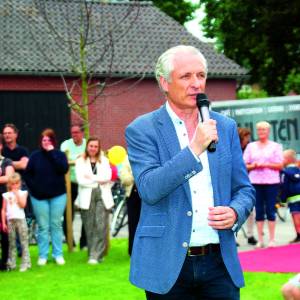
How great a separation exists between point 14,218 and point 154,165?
8402 mm

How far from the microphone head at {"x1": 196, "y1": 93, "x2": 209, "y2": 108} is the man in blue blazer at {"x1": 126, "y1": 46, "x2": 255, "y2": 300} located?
0.05 m

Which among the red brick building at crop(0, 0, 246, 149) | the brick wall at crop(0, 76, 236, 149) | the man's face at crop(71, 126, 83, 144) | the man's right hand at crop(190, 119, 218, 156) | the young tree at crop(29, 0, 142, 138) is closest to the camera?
the man's right hand at crop(190, 119, 218, 156)

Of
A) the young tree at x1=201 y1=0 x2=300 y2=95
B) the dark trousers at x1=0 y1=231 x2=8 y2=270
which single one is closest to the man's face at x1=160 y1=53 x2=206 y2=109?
the dark trousers at x1=0 y1=231 x2=8 y2=270

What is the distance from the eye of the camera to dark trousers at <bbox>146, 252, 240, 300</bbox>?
13.7 ft

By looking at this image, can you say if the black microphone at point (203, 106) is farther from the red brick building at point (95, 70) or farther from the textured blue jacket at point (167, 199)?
the red brick building at point (95, 70)

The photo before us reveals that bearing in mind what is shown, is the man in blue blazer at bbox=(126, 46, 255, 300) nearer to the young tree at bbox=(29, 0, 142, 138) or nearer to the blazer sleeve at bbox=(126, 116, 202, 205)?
the blazer sleeve at bbox=(126, 116, 202, 205)

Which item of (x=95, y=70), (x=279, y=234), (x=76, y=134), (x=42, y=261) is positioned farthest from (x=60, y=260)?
(x=95, y=70)

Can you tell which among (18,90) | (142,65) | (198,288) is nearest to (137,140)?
(198,288)

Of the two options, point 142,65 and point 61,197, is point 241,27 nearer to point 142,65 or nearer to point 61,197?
point 142,65

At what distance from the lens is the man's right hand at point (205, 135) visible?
3822 millimetres

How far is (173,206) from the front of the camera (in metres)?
4.13

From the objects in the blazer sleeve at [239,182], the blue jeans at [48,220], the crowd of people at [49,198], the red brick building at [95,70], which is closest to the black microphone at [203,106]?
the blazer sleeve at [239,182]

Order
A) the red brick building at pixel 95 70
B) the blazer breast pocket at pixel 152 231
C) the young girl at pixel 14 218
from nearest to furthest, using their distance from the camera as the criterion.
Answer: the blazer breast pocket at pixel 152 231
the young girl at pixel 14 218
the red brick building at pixel 95 70

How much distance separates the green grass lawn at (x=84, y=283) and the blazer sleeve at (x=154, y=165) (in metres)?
5.12
